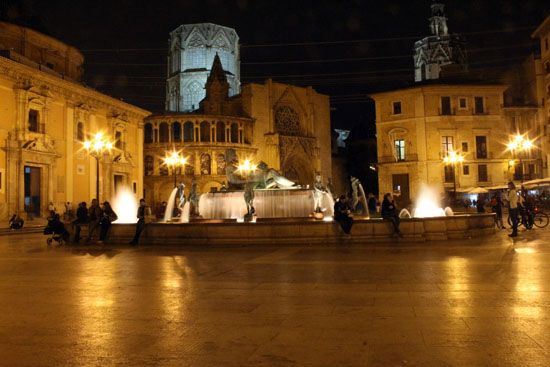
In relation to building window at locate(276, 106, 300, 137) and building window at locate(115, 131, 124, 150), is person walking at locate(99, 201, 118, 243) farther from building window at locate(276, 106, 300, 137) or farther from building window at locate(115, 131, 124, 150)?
building window at locate(276, 106, 300, 137)

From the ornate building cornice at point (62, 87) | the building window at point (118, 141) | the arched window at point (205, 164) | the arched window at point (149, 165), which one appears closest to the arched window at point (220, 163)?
the arched window at point (205, 164)

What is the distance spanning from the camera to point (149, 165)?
5509 cm

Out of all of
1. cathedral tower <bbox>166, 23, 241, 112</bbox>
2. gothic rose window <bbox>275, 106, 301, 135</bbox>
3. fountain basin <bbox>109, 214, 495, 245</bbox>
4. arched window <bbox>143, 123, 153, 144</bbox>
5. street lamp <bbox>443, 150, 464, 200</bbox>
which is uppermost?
cathedral tower <bbox>166, 23, 241, 112</bbox>

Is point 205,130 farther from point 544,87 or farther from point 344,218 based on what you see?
point 344,218

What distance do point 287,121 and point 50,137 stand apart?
35.9m

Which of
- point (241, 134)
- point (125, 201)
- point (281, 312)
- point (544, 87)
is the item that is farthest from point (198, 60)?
point (281, 312)

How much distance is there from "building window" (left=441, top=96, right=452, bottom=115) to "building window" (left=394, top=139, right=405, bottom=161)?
451 cm

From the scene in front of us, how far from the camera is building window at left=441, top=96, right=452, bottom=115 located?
46.3m

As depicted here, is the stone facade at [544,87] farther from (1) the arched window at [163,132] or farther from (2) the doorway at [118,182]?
(1) the arched window at [163,132]

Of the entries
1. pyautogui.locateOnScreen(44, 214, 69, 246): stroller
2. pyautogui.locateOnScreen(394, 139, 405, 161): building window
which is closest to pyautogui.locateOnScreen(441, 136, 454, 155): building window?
pyautogui.locateOnScreen(394, 139, 405, 161): building window

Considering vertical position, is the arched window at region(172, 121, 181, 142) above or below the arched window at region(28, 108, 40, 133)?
above

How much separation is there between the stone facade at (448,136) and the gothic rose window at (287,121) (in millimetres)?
20081

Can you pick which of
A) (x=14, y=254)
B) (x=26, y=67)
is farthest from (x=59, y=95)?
(x=14, y=254)

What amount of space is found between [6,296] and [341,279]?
494 cm
